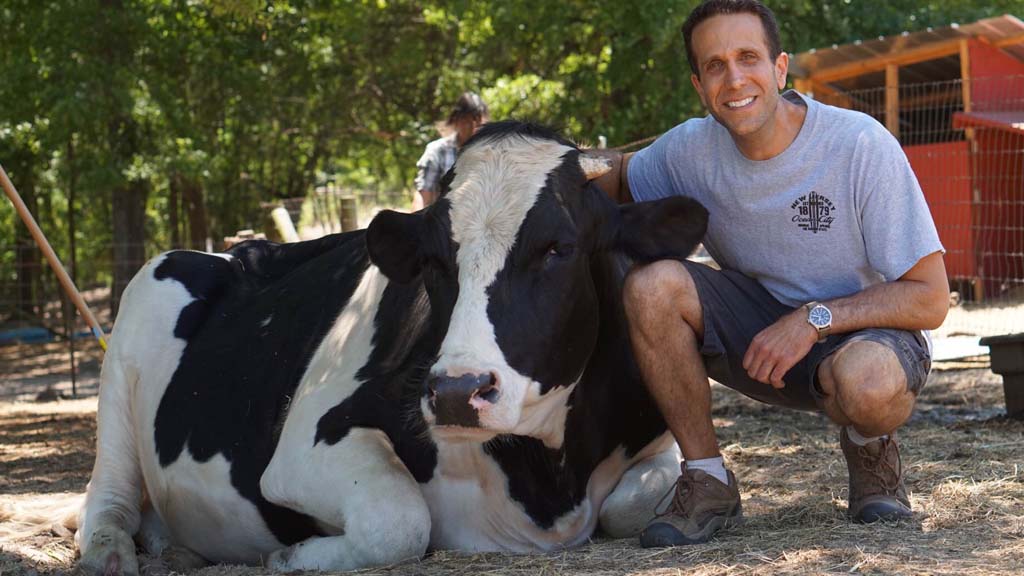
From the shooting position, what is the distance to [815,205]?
13.4 ft

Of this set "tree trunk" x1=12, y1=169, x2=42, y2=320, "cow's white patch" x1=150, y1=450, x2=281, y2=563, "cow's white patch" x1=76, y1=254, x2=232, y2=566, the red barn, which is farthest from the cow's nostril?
"tree trunk" x1=12, y1=169, x2=42, y2=320

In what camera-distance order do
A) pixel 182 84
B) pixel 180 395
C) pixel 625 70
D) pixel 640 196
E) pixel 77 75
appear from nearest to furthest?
1. pixel 640 196
2. pixel 180 395
3. pixel 77 75
4. pixel 625 70
5. pixel 182 84

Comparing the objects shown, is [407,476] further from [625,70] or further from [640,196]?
[625,70]

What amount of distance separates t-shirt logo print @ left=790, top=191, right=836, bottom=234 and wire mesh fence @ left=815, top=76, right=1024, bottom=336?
27.1 feet

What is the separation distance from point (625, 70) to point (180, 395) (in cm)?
1081

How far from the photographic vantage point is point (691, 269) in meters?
4.11

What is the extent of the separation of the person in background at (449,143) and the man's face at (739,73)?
4625mm

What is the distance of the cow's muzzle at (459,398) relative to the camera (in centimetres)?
332

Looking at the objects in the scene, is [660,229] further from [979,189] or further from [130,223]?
[130,223]

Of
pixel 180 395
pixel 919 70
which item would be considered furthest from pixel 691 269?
pixel 919 70

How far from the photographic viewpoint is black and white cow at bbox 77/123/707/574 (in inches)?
146

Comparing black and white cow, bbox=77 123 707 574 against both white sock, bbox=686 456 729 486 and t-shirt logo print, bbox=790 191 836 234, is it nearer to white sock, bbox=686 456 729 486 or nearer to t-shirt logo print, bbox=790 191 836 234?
white sock, bbox=686 456 729 486

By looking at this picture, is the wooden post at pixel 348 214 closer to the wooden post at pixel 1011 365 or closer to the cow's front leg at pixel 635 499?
the wooden post at pixel 1011 365

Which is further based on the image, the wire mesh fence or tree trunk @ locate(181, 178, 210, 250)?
tree trunk @ locate(181, 178, 210, 250)
